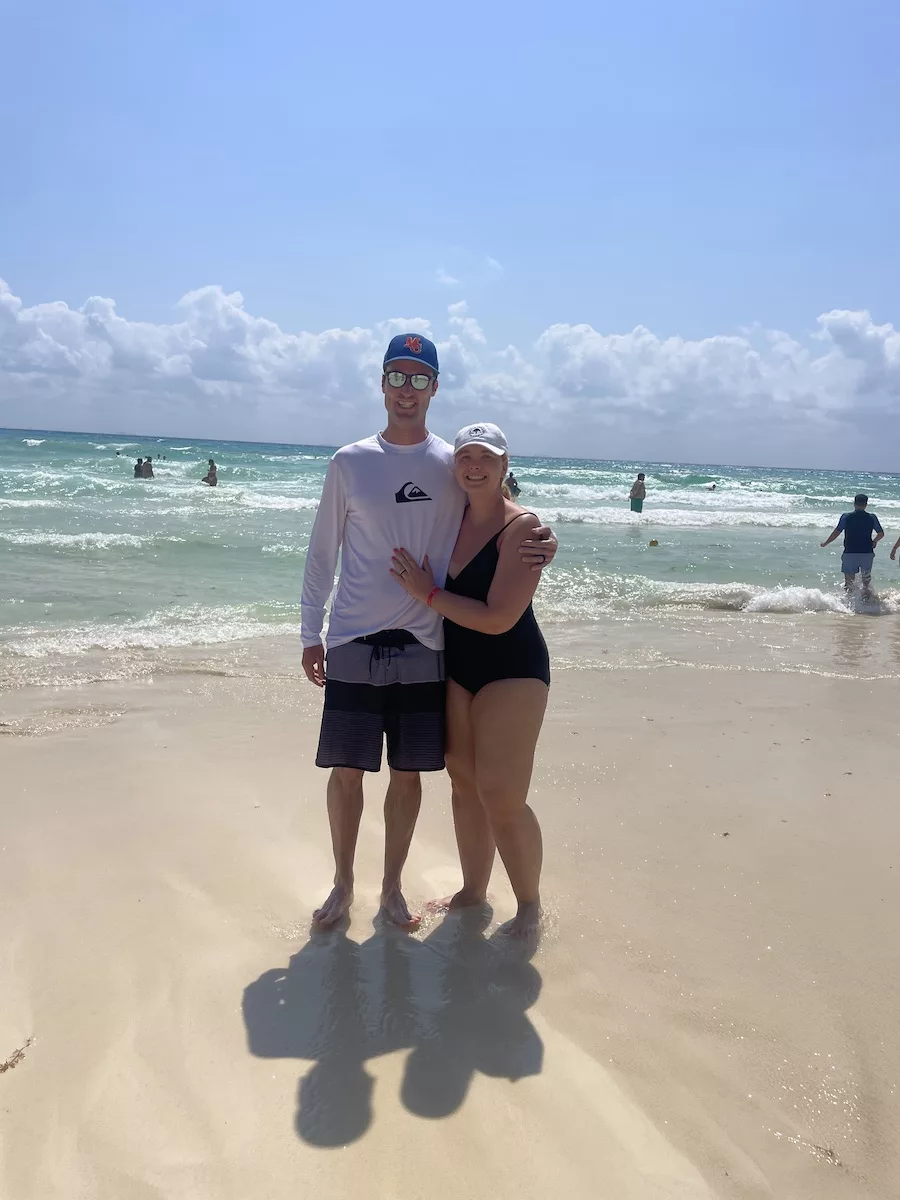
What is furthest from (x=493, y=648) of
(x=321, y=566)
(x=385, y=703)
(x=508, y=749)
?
(x=321, y=566)

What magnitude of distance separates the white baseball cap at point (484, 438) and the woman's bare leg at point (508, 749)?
2.70 ft

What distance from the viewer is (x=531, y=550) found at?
2.89 m

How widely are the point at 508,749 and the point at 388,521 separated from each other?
0.93 m

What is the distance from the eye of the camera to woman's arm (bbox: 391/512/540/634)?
2.88 m

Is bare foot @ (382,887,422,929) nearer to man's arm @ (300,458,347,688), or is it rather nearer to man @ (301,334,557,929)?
man @ (301,334,557,929)

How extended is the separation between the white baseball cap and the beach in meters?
1.78

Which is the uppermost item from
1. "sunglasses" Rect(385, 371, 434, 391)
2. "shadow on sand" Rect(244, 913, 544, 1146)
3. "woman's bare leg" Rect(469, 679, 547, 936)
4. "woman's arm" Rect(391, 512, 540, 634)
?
"sunglasses" Rect(385, 371, 434, 391)

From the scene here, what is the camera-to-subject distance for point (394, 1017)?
2.64 m

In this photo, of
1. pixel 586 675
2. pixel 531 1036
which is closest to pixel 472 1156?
pixel 531 1036

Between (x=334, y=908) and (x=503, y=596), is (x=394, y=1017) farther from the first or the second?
(x=503, y=596)

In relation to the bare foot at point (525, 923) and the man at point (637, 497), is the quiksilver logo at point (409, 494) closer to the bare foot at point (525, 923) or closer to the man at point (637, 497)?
the bare foot at point (525, 923)

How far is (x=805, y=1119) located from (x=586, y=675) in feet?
15.7

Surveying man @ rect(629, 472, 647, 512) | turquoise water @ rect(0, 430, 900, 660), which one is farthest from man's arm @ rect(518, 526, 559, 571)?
man @ rect(629, 472, 647, 512)

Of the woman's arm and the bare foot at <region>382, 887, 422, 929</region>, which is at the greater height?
the woman's arm
